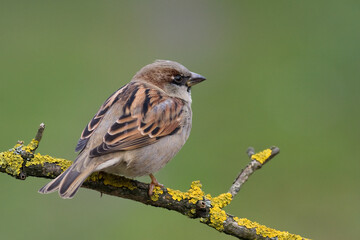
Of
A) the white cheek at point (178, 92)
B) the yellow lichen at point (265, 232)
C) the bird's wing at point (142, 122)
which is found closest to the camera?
the yellow lichen at point (265, 232)

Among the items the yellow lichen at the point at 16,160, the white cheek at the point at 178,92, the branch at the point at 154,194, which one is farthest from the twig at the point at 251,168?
the yellow lichen at the point at 16,160

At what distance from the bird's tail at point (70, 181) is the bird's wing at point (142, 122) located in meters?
0.14

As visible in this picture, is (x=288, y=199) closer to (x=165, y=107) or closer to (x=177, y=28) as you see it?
(x=165, y=107)

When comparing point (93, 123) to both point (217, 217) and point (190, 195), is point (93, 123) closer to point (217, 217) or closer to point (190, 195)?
point (190, 195)

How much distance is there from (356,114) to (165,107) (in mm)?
3291

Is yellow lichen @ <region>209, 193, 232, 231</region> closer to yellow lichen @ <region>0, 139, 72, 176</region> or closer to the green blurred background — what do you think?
yellow lichen @ <region>0, 139, 72, 176</region>

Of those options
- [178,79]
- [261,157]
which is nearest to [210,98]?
[178,79]

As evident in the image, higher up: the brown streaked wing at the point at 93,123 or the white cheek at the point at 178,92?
the white cheek at the point at 178,92

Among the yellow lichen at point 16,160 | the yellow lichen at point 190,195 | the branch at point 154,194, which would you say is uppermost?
the yellow lichen at point 190,195

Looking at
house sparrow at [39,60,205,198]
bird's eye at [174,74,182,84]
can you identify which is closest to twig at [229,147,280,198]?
house sparrow at [39,60,205,198]

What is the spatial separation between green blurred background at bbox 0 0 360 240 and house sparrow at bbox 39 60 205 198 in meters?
1.62

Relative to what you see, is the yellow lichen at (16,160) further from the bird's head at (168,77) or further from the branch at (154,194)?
the bird's head at (168,77)

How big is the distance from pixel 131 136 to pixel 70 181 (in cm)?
53

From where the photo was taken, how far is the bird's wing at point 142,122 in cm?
370
